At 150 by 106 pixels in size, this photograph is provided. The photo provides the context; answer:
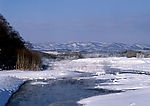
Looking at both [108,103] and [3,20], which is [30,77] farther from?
[3,20]

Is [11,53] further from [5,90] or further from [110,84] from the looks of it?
[5,90]

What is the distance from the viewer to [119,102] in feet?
43.8

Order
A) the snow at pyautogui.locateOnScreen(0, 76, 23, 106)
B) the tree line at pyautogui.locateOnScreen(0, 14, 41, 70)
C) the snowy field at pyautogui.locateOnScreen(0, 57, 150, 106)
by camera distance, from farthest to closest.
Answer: the tree line at pyautogui.locateOnScreen(0, 14, 41, 70) < the snow at pyautogui.locateOnScreen(0, 76, 23, 106) < the snowy field at pyautogui.locateOnScreen(0, 57, 150, 106)

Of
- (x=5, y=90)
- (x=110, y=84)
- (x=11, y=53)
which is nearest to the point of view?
(x=5, y=90)

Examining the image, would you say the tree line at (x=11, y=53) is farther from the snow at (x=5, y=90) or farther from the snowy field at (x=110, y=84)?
the snow at (x=5, y=90)

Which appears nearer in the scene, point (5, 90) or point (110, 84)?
point (5, 90)

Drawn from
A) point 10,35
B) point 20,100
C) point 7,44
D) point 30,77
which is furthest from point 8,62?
point 20,100

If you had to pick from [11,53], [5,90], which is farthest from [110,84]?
[11,53]

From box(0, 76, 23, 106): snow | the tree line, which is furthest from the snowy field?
the tree line

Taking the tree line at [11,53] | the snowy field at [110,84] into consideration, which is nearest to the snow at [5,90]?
the snowy field at [110,84]

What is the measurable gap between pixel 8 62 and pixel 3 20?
32.1 feet

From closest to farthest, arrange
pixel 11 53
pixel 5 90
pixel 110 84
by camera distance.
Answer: pixel 5 90 → pixel 110 84 → pixel 11 53

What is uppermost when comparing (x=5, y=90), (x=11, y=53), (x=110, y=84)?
(x=11, y=53)

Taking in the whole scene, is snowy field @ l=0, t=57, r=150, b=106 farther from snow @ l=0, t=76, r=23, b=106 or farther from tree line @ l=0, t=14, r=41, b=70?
tree line @ l=0, t=14, r=41, b=70
